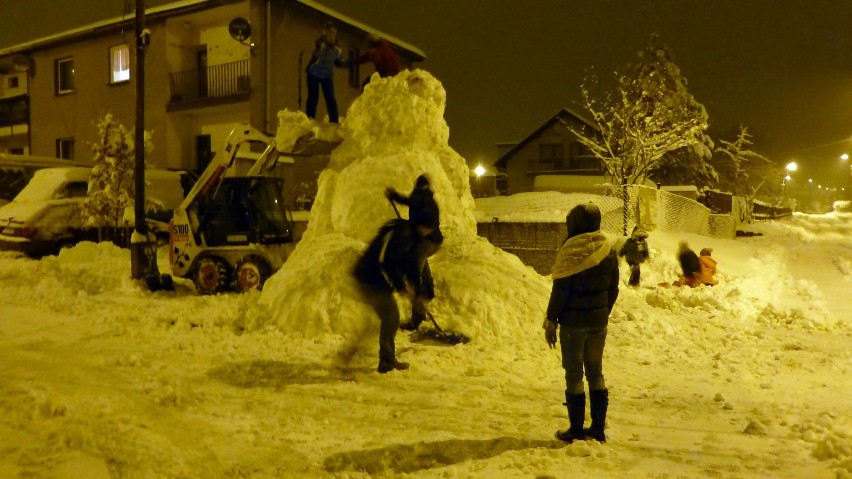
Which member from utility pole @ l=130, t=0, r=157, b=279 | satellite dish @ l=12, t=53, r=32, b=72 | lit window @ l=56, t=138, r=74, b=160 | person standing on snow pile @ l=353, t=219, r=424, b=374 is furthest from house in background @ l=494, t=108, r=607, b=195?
person standing on snow pile @ l=353, t=219, r=424, b=374

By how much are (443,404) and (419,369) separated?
1.06 m

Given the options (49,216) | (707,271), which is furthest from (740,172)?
(49,216)

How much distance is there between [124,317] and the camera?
838cm

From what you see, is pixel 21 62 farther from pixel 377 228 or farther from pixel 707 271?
pixel 707 271

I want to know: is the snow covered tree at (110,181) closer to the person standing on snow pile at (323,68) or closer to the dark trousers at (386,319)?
the person standing on snow pile at (323,68)

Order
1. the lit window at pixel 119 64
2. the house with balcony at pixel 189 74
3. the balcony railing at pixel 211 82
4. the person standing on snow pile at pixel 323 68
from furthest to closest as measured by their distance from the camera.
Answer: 1. the lit window at pixel 119 64
2. the balcony railing at pixel 211 82
3. the house with balcony at pixel 189 74
4. the person standing on snow pile at pixel 323 68

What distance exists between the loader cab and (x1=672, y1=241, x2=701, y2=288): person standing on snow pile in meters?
6.99

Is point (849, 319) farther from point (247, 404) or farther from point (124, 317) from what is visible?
point (124, 317)

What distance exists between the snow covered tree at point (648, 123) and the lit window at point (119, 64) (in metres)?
16.6

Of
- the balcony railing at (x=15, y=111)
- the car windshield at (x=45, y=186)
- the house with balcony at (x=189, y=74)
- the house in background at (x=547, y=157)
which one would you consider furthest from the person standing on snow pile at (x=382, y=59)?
the house in background at (x=547, y=157)

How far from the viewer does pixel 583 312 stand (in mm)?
4523

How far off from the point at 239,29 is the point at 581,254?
57.6ft

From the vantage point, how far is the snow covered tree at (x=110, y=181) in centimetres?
1470

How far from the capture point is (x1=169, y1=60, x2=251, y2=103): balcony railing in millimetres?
20719
